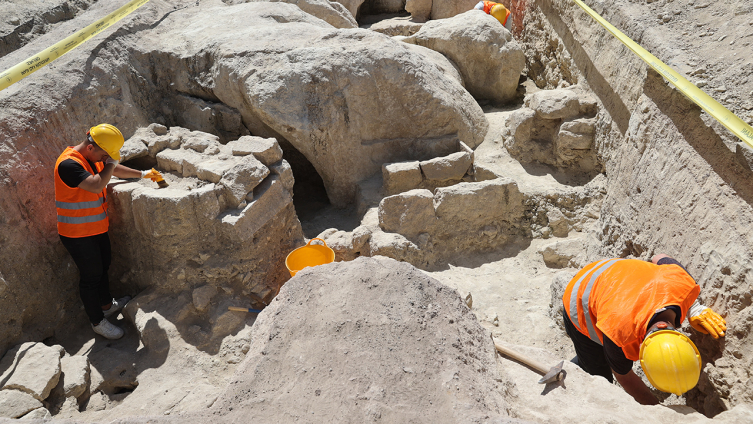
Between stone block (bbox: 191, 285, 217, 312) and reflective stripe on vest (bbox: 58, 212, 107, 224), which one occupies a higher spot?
reflective stripe on vest (bbox: 58, 212, 107, 224)

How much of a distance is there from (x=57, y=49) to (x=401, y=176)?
3.75m

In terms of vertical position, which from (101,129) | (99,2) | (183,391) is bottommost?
(183,391)

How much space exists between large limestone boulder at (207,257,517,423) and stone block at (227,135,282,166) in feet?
6.80

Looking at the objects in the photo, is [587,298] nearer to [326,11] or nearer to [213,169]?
[213,169]

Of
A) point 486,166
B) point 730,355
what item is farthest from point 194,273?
point 730,355

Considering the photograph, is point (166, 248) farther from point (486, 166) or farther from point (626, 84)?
point (626, 84)

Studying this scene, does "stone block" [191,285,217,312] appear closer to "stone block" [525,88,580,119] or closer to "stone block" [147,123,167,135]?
"stone block" [147,123,167,135]

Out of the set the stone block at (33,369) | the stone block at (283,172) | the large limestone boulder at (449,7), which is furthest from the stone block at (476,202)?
the large limestone boulder at (449,7)

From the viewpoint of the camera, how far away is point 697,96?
3.29 m

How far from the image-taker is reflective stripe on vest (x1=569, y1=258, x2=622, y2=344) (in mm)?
2947

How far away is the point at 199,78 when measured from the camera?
5.47 meters

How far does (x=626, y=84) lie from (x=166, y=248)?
15.3ft

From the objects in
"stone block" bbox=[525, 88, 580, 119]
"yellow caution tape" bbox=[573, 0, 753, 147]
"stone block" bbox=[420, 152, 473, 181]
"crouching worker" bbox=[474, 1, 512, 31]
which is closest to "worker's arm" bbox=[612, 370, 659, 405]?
"yellow caution tape" bbox=[573, 0, 753, 147]

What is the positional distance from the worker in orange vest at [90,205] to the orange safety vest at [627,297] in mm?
3757
